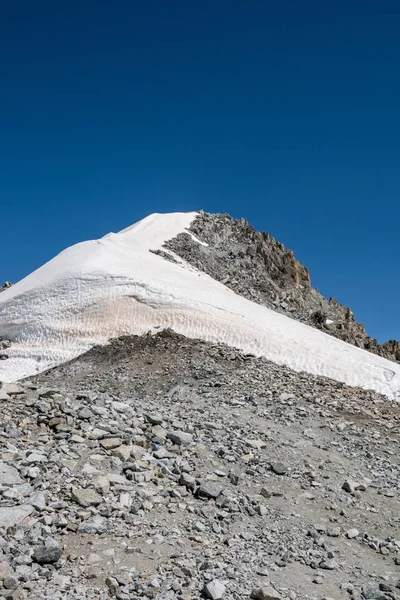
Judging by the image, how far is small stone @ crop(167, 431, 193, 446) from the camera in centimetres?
1005

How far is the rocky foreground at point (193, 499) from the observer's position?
21.2ft

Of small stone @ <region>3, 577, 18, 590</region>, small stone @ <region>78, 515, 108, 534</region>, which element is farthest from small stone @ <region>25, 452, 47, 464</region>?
small stone @ <region>3, 577, 18, 590</region>

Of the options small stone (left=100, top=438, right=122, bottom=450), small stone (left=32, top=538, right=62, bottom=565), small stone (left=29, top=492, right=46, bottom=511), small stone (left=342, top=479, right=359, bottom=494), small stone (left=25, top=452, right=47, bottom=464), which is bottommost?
small stone (left=32, top=538, right=62, bottom=565)

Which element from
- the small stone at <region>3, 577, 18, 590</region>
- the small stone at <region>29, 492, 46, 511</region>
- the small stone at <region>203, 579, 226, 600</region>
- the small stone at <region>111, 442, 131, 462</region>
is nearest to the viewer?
the small stone at <region>3, 577, 18, 590</region>

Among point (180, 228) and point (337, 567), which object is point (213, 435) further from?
point (180, 228)

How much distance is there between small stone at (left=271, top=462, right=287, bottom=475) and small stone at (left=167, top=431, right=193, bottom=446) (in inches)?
60.5

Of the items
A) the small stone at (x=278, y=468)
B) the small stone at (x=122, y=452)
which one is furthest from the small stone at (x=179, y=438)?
the small stone at (x=278, y=468)

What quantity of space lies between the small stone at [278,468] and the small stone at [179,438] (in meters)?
1.54

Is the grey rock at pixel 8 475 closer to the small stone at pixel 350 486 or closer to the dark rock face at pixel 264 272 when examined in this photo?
the small stone at pixel 350 486

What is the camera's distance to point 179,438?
10.1 meters

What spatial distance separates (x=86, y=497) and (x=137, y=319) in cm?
1347

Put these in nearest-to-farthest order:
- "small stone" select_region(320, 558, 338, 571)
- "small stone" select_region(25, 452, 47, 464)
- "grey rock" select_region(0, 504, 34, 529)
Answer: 1. "grey rock" select_region(0, 504, 34, 529)
2. "small stone" select_region(320, 558, 338, 571)
3. "small stone" select_region(25, 452, 47, 464)

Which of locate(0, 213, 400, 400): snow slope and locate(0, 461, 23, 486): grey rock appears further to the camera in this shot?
locate(0, 213, 400, 400): snow slope

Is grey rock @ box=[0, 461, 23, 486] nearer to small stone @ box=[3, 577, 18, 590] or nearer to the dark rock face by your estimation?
small stone @ box=[3, 577, 18, 590]
